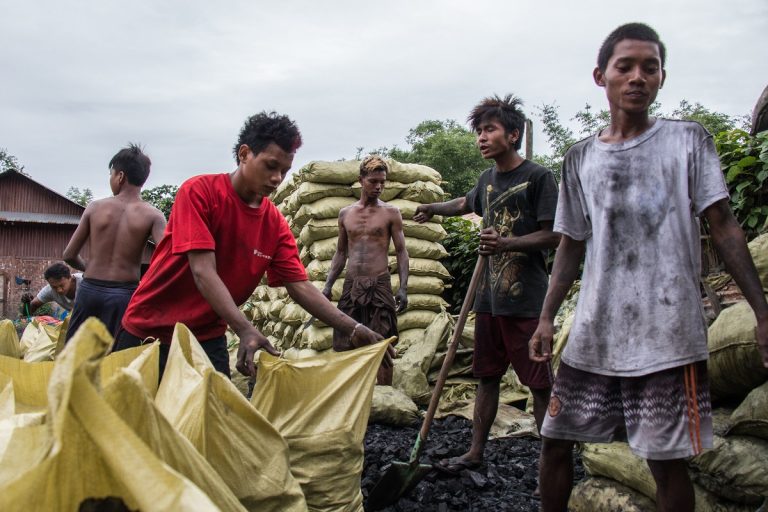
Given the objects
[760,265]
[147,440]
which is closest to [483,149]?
[760,265]

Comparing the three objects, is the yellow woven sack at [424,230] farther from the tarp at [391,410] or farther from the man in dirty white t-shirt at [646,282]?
the man in dirty white t-shirt at [646,282]

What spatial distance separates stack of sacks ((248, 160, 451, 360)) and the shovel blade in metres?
3.19

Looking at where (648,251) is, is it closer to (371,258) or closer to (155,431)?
(155,431)

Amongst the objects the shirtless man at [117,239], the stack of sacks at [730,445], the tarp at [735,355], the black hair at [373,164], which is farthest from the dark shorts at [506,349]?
the shirtless man at [117,239]

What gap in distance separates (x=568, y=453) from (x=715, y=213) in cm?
87

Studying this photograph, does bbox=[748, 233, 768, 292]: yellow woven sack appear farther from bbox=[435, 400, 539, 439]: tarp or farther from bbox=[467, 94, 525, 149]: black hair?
bbox=[435, 400, 539, 439]: tarp

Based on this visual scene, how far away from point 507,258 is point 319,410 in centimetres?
156

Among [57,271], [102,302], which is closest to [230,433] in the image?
[102,302]

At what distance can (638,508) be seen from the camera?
7.38 ft

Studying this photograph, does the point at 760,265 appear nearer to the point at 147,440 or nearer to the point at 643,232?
the point at 643,232

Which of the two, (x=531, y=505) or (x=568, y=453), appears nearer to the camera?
(x=568, y=453)

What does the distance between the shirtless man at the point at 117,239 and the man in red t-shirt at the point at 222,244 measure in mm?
1410

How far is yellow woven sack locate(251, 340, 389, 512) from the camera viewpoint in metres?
1.92

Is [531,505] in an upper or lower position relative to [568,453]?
lower
